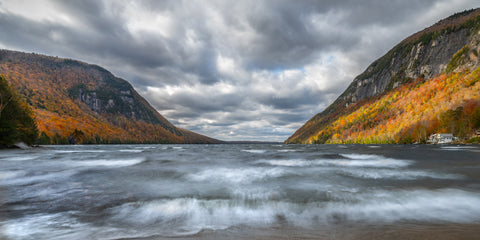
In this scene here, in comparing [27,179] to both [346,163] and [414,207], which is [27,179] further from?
[346,163]

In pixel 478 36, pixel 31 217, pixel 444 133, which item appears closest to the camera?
pixel 31 217

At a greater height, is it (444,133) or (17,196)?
(444,133)

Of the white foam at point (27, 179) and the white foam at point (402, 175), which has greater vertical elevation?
the white foam at point (402, 175)

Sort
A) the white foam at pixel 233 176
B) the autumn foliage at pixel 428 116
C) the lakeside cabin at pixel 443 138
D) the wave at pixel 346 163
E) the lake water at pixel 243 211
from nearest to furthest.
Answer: the lake water at pixel 243 211 → the white foam at pixel 233 176 → the wave at pixel 346 163 → the lakeside cabin at pixel 443 138 → the autumn foliage at pixel 428 116

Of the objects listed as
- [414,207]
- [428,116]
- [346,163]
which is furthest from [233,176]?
[428,116]

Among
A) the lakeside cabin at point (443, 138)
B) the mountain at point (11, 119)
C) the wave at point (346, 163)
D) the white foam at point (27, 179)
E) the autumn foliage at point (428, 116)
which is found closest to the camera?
the white foam at point (27, 179)

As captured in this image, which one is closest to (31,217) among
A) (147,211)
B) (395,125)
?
(147,211)

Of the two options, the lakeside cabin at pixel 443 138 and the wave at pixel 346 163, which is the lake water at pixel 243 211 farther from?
the lakeside cabin at pixel 443 138

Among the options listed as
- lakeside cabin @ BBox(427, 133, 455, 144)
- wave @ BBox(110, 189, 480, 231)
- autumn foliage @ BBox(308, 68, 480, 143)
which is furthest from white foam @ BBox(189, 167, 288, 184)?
lakeside cabin @ BBox(427, 133, 455, 144)

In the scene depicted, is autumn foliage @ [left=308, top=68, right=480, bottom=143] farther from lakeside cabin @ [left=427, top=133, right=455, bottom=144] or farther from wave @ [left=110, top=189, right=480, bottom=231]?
wave @ [left=110, top=189, right=480, bottom=231]

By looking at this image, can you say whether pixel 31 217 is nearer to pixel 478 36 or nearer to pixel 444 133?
pixel 444 133

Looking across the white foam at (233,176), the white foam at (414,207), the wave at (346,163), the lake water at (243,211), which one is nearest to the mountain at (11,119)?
the lake water at (243,211)

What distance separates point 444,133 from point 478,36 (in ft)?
439

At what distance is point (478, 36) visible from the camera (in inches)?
6698
